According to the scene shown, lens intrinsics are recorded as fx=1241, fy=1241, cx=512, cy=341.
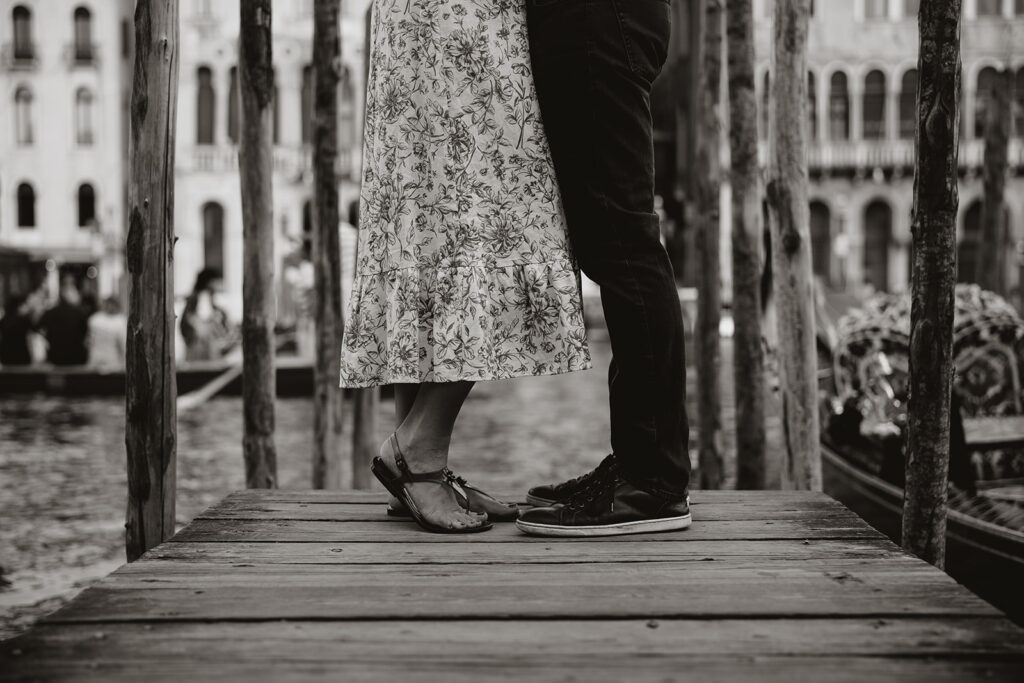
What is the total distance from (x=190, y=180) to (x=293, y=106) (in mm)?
3376

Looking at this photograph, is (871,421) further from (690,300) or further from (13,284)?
(13,284)

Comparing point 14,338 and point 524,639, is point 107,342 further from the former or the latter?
point 524,639

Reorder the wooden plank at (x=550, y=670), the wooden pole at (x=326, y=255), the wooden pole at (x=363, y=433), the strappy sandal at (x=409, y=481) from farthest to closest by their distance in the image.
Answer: the wooden pole at (x=363, y=433) < the wooden pole at (x=326, y=255) < the strappy sandal at (x=409, y=481) < the wooden plank at (x=550, y=670)

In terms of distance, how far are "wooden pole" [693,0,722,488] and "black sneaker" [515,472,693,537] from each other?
3866 mm

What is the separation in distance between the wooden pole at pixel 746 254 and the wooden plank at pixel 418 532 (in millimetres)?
2485

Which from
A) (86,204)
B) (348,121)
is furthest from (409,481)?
(86,204)

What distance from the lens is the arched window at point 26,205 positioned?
3428 cm

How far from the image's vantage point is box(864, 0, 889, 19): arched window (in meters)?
33.6

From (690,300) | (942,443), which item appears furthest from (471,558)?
(690,300)

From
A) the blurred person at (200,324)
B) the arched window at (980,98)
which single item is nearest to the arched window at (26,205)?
the blurred person at (200,324)

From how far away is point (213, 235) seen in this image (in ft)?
109

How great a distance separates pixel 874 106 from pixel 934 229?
33420 mm

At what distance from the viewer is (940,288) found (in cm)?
273

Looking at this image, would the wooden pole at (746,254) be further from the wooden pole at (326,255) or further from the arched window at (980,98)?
the arched window at (980,98)
